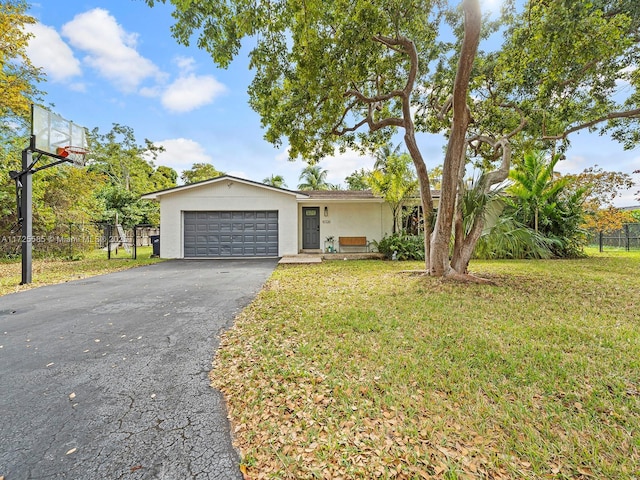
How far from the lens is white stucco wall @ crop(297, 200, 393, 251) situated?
15.0 m

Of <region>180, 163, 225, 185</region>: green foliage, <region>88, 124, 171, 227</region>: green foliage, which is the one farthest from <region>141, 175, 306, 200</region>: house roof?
<region>180, 163, 225, 185</region>: green foliage

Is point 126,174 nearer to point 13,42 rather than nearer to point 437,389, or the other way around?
point 13,42

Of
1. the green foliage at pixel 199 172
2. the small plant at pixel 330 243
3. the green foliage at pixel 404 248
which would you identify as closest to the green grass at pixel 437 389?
the green foliage at pixel 404 248

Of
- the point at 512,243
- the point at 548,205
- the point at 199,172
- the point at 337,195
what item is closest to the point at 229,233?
the point at 337,195

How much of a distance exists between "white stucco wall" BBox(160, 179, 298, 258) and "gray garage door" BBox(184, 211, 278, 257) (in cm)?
29

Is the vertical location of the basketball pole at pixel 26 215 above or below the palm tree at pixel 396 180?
below

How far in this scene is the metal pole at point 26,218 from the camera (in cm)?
757

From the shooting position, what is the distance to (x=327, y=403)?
241 cm

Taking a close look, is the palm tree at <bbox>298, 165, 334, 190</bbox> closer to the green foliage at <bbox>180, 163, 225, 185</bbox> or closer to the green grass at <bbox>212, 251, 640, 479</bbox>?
the green foliage at <bbox>180, 163, 225, 185</bbox>

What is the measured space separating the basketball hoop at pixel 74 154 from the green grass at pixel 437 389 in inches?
303

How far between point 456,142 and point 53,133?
36.2 ft

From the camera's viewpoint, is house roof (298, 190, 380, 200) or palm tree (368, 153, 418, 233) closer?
palm tree (368, 153, 418, 233)

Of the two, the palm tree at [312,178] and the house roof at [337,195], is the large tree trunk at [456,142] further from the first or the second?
the palm tree at [312,178]

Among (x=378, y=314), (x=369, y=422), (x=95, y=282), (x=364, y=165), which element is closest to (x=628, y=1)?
(x=378, y=314)
